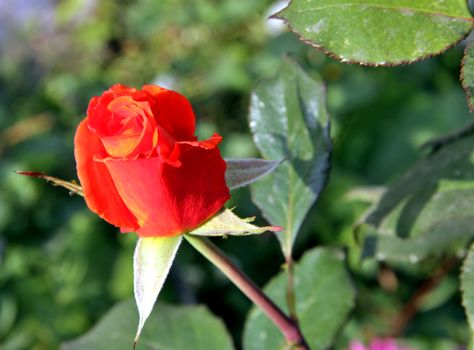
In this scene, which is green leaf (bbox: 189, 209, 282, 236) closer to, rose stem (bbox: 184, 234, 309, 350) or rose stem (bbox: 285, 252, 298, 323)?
rose stem (bbox: 184, 234, 309, 350)

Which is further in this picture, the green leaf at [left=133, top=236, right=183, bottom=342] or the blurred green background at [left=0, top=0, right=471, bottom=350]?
the blurred green background at [left=0, top=0, right=471, bottom=350]

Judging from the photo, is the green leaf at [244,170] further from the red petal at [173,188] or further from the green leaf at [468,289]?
the green leaf at [468,289]

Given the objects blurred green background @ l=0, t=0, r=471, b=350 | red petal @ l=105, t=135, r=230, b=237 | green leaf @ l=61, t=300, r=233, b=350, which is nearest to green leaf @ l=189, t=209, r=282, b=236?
red petal @ l=105, t=135, r=230, b=237

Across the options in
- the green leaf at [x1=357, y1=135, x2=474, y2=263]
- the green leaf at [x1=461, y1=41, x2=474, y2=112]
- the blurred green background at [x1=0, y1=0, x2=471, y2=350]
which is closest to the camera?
the green leaf at [x1=461, y1=41, x2=474, y2=112]

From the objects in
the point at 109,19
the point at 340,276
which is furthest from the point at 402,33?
the point at 109,19

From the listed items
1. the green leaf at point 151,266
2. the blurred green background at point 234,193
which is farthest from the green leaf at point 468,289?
the blurred green background at point 234,193

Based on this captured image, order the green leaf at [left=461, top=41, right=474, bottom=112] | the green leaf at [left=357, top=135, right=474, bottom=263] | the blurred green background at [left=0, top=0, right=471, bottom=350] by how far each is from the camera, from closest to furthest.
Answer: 1. the green leaf at [left=461, top=41, right=474, bottom=112]
2. the green leaf at [left=357, top=135, right=474, bottom=263]
3. the blurred green background at [left=0, top=0, right=471, bottom=350]
